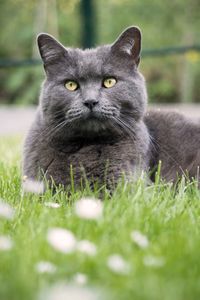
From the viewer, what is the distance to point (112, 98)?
2.77 m

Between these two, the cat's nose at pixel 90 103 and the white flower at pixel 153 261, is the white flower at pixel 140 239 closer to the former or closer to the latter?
the white flower at pixel 153 261

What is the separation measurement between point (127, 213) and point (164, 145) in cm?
117

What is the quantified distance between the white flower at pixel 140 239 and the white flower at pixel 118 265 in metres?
0.15

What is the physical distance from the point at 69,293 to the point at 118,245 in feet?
1.66

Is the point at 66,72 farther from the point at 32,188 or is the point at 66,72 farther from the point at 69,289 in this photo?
the point at 69,289

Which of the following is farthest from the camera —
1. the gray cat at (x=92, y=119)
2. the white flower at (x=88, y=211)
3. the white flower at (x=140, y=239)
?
the gray cat at (x=92, y=119)

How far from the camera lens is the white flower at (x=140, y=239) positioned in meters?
1.73

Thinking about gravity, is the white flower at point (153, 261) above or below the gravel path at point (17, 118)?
above

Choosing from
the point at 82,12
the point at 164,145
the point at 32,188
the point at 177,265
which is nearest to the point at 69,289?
the point at 177,265

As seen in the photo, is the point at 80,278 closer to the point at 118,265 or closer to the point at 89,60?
the point at 118,265

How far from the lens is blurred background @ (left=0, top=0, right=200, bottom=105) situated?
39.2 ft

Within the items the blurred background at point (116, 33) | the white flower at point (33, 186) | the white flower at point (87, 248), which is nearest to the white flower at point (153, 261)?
the white flower at point (87, 248)

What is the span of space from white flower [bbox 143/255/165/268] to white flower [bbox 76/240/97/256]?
14 cm

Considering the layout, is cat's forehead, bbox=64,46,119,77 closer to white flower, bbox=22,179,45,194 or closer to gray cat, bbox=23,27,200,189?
gray cat, bbox=23,27,200,189
